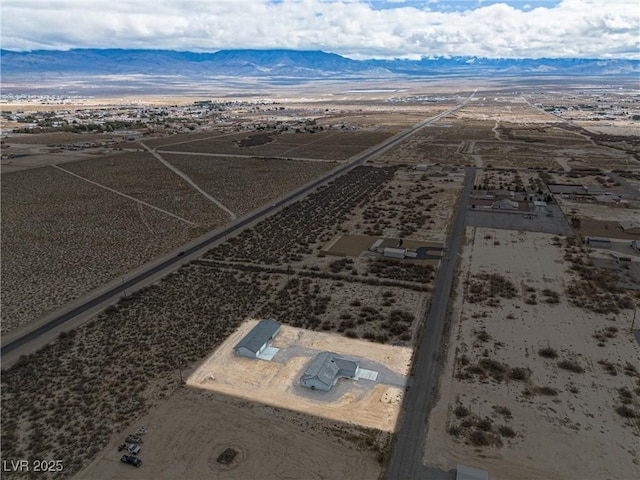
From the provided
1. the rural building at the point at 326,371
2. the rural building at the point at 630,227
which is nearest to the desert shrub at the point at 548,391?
the rural building at the point at 326,371

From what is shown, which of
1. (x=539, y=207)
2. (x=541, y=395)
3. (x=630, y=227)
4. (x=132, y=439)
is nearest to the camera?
(x=132, y=439)

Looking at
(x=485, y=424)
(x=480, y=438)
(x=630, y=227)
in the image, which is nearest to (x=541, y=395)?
(x=485, y=424)

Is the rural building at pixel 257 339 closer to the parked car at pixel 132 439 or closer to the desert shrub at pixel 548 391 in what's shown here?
the parked car at pixel 132 439

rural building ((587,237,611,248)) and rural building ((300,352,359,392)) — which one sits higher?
rural building ((587,237,611,248))

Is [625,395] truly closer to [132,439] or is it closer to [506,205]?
[132,439]

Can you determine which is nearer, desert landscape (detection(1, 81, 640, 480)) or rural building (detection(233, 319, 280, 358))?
desert landscape (detection(1, 81, 640, 480))

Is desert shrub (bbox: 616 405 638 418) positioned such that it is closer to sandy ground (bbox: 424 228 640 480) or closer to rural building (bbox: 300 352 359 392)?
sandy ground (bbox: 424 228 640 480)

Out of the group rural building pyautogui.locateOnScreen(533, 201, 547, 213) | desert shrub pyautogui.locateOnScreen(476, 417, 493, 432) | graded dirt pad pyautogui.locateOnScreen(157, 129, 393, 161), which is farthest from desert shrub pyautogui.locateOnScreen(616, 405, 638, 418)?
graded dirt pad pyautogui.locateOnScreen(157, 129, 393, 161)
